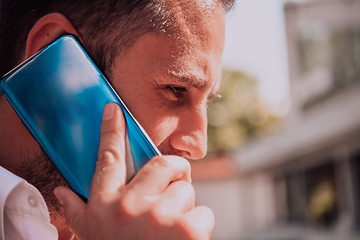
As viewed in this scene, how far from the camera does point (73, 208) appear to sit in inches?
42.5

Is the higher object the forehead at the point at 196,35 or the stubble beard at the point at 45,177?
the forehead at the point at 196,35

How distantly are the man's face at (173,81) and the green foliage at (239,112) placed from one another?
34.0m

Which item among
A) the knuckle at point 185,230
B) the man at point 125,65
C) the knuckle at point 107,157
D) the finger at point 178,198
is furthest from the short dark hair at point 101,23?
the knuckle at point 185,230

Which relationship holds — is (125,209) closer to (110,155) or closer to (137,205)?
(137,205)

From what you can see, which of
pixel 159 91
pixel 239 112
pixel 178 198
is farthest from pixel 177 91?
pixel 239 112

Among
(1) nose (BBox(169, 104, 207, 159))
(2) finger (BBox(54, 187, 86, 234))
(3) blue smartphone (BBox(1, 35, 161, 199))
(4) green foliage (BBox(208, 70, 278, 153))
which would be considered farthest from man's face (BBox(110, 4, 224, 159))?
(4) green foliage (BBox(208, 70, 278, 153))

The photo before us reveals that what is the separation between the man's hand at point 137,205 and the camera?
992 mm

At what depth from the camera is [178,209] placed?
1026mm

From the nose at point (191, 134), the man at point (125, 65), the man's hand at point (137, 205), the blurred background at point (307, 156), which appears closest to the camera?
the man's hand at point (137, 205)

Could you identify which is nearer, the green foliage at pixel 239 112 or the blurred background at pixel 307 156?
the blurred background at pixel 307 156

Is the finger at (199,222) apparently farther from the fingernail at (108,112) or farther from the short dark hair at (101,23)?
the short dark hair at (101,23)

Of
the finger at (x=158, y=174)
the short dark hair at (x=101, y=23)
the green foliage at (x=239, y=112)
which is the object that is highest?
the short dark hair at (x=101, y=23)

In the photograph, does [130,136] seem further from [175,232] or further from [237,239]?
[237,239]

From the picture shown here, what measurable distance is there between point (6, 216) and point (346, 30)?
10.9 m
